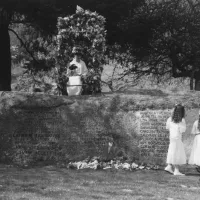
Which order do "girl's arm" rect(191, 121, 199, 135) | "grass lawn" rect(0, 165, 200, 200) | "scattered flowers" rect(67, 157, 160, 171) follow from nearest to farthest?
1. "grass lawn" rect(0, 165, 200, 200)
2. "girl's arm" rect(191, 121, 199, 135)
3. "scattered flowers" rect(67, 157, 160, 171)

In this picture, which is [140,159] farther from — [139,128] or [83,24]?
[83,24]

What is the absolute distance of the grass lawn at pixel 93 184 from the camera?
7.84 metres

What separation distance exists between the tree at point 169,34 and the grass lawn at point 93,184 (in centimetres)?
854

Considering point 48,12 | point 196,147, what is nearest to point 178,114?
point 196,147

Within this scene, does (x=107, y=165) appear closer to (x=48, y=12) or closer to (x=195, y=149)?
(x=195, y=149)

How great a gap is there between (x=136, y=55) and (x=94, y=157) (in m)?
9.24

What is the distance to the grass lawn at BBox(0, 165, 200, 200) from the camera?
784 cm

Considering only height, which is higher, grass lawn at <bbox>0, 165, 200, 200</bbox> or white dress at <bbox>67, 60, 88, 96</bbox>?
white dress at <bbox>67, 60, 88, 96</bbox>

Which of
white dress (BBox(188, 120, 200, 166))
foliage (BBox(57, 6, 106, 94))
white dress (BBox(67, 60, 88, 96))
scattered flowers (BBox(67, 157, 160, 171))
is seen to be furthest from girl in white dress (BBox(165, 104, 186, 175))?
foliage (BBox(57, 6, 106, 94))

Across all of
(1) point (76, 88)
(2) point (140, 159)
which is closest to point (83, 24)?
(1) point (76, 88)

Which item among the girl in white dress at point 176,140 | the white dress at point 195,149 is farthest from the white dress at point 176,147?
the white dress at point 195,149

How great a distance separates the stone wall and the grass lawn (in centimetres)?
79

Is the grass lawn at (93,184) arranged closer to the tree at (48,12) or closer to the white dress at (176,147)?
the white dress at (176,147)

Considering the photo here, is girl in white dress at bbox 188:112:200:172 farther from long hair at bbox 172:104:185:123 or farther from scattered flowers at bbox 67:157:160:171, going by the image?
A: scattered flowers at bbox 67:157:160:171
